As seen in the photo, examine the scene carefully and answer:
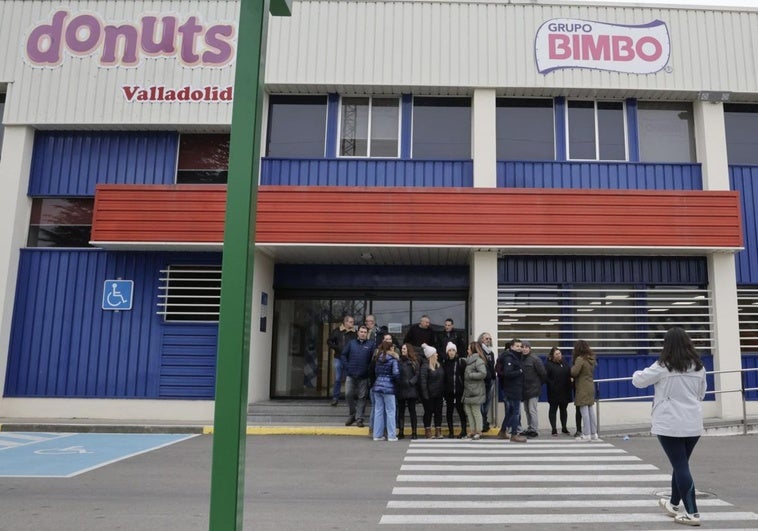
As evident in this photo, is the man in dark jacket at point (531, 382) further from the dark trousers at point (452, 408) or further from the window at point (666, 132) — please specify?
the window at point (666, 132)

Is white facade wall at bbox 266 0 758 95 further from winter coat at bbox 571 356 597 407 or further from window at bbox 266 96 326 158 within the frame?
winter coat at bbox 571 356 597 407

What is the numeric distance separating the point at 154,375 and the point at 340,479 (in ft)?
24.0

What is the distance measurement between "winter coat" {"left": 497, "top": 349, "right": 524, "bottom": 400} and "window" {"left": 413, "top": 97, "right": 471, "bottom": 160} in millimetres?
5204

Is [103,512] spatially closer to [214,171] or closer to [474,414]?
[474,414]

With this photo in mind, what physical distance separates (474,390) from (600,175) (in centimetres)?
613

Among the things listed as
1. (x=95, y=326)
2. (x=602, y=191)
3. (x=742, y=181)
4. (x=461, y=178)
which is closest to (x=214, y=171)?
(x=95, y=326)

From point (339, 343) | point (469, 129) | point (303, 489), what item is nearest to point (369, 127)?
point (469, 129)

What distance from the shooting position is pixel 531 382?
1195cm

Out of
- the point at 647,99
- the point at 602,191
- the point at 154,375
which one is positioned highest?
the point at 647,99

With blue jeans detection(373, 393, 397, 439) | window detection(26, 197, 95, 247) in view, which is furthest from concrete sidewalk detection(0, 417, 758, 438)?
window detection(26, 197, 95, 247)

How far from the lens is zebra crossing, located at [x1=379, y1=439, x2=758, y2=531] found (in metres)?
6.20

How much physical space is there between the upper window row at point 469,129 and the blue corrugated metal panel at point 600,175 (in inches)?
12.9

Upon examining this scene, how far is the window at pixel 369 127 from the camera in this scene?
14.8 meters

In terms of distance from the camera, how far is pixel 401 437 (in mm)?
11906
